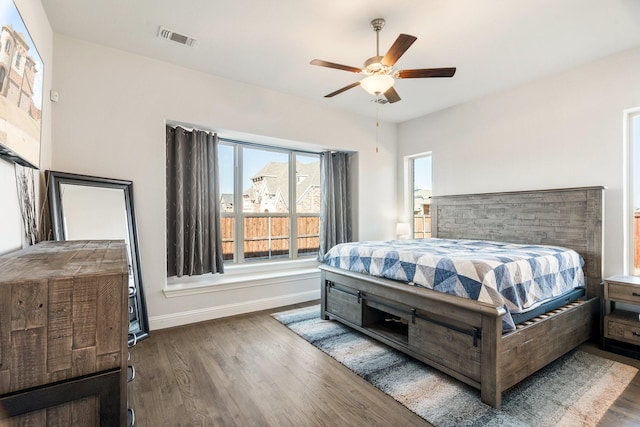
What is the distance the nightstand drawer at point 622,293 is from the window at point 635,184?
63 cm

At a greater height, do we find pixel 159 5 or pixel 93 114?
pixel 159 5

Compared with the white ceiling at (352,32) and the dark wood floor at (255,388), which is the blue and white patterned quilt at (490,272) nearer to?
the dark wood floor at (255,388)

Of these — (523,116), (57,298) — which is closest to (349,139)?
(523,116)

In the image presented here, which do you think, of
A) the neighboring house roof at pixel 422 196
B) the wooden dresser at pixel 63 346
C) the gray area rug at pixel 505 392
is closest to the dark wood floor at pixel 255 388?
the gray area rug at pixel 505 392

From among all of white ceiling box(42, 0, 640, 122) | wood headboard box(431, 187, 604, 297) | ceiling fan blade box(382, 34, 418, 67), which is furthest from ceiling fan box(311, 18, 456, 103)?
wood headboard box(431, 187, 604, 297)

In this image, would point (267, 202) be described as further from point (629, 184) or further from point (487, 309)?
point (629, 184)

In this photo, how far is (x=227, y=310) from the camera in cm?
367

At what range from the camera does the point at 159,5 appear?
7.84ft

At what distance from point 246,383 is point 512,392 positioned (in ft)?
6.03

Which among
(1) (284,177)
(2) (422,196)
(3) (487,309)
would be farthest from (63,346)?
(2) (422,196)

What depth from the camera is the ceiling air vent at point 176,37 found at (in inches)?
107

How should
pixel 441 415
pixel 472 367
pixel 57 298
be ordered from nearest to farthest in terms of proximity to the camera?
1. pixel 57 298
2. pixel 441 415
3. pixel 472 367

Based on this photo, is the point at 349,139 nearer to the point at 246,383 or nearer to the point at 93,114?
the point at 93,114

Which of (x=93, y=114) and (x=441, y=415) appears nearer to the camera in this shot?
(x=441, y=415)
